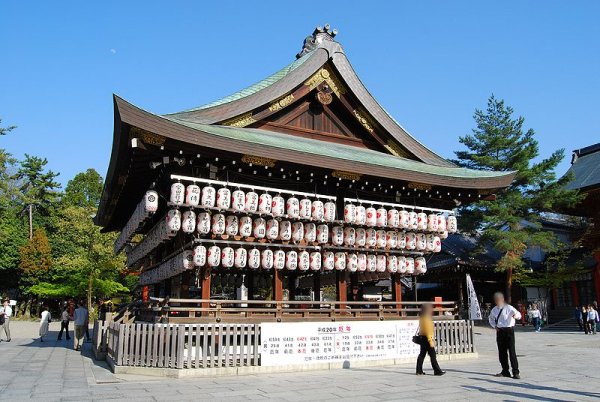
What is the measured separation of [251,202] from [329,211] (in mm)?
2741

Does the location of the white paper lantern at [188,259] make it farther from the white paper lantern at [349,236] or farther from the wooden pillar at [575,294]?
the wooden pillar at [575,294]

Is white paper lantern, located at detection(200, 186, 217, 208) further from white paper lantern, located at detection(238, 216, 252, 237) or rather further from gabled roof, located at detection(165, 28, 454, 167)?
gabled roof, located at detection(165, 28, 454, 167)

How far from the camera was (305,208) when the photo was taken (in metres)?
14.2

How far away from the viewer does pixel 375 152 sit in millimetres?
18031

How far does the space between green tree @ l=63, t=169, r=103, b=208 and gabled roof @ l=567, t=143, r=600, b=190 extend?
163ft

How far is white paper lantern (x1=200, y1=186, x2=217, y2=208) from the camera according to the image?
12.7m

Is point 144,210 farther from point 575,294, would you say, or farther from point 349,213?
point 575,294

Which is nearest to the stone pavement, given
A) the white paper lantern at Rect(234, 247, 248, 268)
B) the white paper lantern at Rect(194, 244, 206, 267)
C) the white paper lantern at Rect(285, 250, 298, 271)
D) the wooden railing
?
the wooden railing

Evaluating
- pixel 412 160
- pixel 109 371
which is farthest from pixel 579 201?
pixel 109 371

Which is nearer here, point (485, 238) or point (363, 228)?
point (363, 228)

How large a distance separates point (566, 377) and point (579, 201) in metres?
26.3

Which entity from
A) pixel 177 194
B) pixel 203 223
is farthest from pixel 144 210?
pixel 203 223

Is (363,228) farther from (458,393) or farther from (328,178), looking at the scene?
(458,393)

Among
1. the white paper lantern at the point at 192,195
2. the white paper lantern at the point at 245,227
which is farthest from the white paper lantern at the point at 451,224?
the white paper lantern at the point at 192,195
